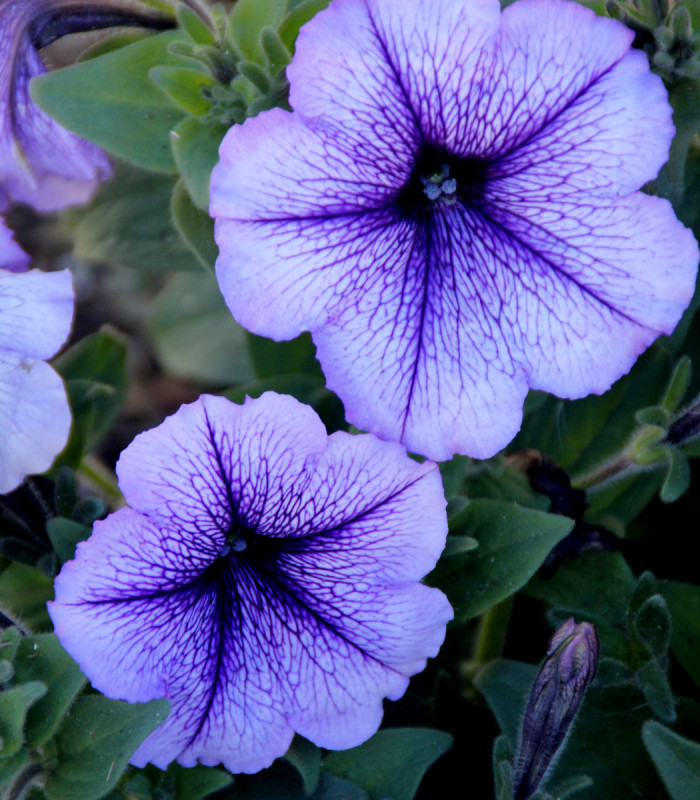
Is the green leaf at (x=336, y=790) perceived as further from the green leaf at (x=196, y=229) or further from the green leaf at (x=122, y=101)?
the green leaf at (x=122, y=101)

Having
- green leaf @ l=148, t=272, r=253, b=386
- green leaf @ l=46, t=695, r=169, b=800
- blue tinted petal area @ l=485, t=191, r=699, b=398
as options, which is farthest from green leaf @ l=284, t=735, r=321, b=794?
→ green leaf @ l=148, t=272, r=253, b=386

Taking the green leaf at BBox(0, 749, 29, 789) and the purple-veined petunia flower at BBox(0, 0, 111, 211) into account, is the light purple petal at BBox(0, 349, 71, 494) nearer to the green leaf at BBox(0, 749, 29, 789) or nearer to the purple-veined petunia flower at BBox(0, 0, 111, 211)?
the green leaf at BBox(0, 749, 29, 789)

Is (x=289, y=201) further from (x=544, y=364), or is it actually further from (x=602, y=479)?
(x=602, y=479)

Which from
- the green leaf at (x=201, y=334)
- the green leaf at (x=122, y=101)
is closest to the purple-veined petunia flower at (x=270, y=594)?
the green leaf at (x=122, y=101)

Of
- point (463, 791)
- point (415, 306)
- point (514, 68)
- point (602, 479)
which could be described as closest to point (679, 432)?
point (602, 479)

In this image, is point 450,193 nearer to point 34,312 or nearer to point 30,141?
point 34,312

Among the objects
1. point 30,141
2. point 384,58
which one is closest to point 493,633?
point 384,58
